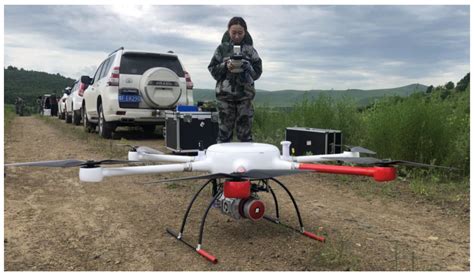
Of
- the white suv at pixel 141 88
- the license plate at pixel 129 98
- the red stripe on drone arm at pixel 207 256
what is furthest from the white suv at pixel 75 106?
the red stripe on drone arm at pixel 207 256

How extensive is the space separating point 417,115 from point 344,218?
2368 mm

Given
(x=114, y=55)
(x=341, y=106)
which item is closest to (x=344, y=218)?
(x=341, y=106)

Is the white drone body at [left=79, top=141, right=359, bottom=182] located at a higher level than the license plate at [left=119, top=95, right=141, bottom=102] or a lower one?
lower

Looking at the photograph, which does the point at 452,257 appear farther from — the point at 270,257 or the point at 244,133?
the point at 244,133

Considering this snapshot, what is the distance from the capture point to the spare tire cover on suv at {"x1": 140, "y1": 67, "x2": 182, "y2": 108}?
8688 mm

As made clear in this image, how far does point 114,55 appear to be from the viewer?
934 cm

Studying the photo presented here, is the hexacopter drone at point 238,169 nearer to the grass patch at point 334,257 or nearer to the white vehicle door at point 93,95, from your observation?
the grass patch at point 334,257

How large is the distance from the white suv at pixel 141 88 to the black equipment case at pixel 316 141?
2949mm

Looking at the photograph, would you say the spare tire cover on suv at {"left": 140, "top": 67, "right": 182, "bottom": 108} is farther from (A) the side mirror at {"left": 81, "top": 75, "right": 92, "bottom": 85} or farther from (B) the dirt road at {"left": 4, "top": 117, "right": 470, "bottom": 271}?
(B) the dirt road at {"left": 4, "top": 117, "right": 470, "bottom": 271}

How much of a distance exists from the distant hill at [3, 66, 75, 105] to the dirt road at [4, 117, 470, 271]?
34474 mm

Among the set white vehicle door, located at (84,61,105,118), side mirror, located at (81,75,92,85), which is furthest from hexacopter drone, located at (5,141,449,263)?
side mirror, located at (81,75,92,85)

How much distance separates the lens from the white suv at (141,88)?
8.79 meters

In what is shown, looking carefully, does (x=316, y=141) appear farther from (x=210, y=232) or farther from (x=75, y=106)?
(x=75, y=106)

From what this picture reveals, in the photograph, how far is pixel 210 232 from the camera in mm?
3537
